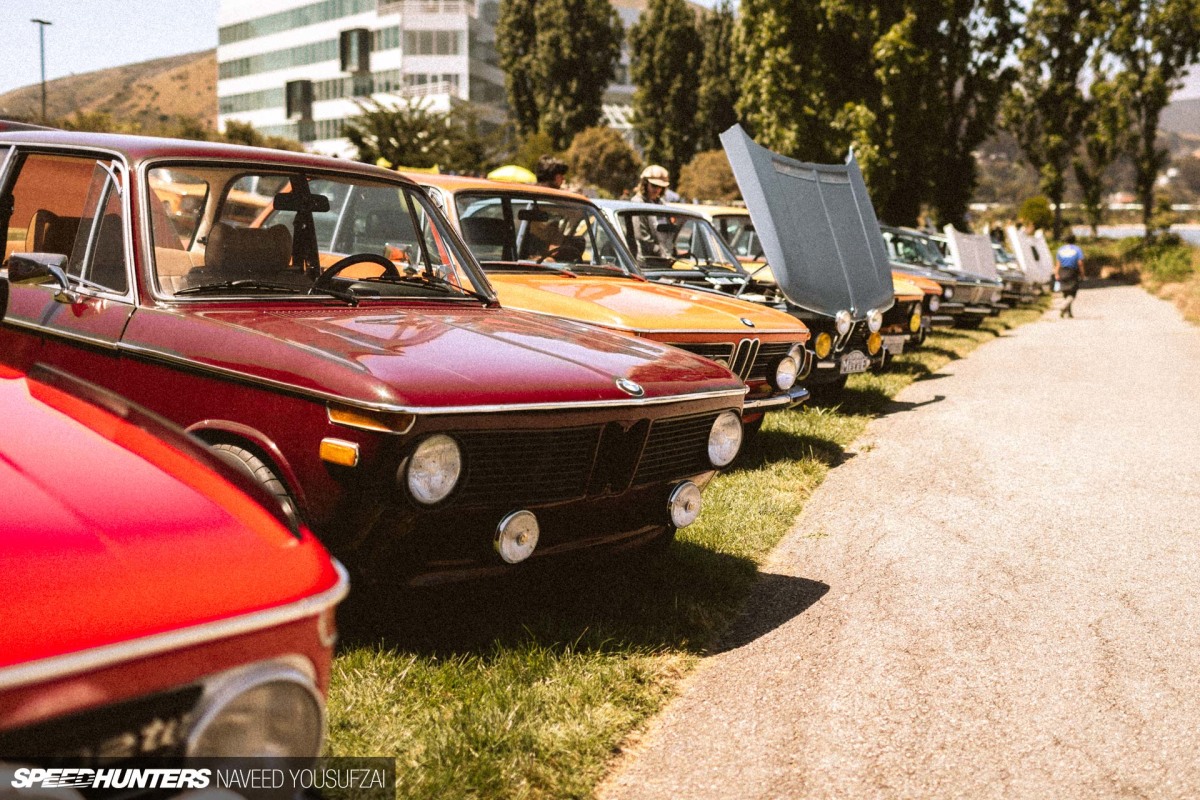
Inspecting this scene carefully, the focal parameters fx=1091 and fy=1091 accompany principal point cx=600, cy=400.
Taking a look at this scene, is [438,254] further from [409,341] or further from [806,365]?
[806,365]

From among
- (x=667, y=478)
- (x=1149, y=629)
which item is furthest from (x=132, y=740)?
(x=1149, y=629)

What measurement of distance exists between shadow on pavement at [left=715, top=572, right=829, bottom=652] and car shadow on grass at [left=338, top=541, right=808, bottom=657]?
0.17 ft

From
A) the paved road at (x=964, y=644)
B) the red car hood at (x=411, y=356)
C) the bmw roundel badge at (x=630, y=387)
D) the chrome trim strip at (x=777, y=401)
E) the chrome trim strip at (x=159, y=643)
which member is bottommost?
the paved road at (x=964, y=644)

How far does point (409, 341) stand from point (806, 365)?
510 cm

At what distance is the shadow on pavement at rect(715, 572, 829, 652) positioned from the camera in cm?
420

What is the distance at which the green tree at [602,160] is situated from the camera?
49.7 metres

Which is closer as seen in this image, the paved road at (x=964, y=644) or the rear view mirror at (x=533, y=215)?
the paved road at (x=964, y=644)

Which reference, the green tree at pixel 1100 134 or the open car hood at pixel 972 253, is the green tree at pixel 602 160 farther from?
the open car hood at pixel 972 253

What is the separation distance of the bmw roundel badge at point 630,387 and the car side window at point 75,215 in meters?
1.77

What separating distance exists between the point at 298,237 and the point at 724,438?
6.23 ft

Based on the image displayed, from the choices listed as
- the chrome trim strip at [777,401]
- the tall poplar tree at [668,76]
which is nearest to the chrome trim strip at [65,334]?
the chrome trim strip at [777,401]

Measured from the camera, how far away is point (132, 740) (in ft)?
4.72

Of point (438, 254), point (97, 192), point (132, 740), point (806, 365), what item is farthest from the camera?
point (806, 365)

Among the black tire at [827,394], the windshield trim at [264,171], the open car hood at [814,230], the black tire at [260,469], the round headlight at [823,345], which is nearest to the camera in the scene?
the black tire at [260,469]
